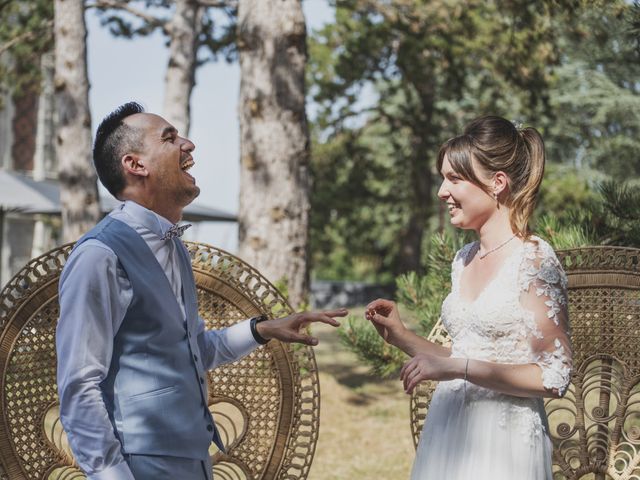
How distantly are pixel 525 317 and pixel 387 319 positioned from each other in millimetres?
401

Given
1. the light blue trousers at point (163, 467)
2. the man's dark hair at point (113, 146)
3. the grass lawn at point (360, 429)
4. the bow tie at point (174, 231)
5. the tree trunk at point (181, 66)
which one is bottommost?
the grass lawn at point (360, 429)

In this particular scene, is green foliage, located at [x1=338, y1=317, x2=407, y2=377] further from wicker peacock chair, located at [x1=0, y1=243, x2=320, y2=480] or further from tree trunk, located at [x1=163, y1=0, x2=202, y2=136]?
tree trunk, located at [x1=163, y1=0, x2=202, y2=136]

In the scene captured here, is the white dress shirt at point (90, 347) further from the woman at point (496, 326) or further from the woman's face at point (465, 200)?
the woman's face at point (465, 200)

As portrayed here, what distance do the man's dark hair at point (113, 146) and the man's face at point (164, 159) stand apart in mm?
23

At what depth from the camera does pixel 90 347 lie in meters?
2.04

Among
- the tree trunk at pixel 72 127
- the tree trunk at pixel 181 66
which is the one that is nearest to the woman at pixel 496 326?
the tree trunk at pixel 72 127

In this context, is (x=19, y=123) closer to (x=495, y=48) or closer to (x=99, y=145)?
(x=495, y=48)

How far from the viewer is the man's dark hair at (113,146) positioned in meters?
2.26

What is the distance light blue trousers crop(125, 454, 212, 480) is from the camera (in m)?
2.16

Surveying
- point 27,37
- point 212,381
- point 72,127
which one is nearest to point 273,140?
point 212,381

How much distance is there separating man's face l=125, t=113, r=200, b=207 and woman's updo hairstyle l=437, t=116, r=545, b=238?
72cm

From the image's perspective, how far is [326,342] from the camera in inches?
501

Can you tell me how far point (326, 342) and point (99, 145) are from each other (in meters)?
10.6

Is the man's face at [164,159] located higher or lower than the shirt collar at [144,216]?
higher
